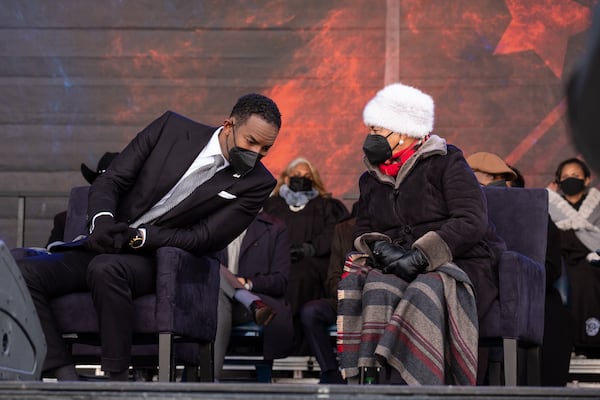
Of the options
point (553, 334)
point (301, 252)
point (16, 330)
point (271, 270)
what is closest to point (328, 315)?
point (271, 270)

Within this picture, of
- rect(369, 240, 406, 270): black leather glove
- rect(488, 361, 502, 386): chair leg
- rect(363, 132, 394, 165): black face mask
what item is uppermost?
rect(363, 132, 394, 165): black face mask

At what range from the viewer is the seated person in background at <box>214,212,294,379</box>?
5016mm

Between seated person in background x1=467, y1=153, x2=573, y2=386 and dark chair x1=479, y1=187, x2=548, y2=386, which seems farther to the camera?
seated person in background x1=467, y1=153, x2=573, y2=386

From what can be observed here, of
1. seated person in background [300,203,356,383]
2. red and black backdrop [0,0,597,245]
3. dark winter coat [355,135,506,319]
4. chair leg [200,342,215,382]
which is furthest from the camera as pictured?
red and black backdrop [0,0,597,245]

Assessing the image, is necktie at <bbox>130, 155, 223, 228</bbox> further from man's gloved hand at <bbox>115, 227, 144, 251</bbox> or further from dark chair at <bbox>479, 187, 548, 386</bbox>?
dark chair at <bbox>479, 187, 548, 386</bbox>

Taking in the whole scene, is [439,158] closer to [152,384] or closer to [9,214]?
[152,384]

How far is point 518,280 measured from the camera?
150 inches

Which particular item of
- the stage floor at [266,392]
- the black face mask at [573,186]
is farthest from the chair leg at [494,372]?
the stage floor at [266,392]

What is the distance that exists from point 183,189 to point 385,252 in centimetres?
78

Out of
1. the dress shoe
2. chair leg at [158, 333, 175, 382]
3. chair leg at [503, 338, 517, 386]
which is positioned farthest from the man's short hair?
the dress shoe

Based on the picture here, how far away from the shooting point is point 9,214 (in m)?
7.04

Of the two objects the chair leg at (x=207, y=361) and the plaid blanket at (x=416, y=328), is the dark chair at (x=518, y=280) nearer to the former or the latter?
the plaid blanket at (x=416, y=328)

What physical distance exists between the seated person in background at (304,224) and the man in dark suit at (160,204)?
1831mm

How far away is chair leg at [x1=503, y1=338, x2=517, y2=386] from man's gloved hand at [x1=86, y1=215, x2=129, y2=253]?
54.7 inches
